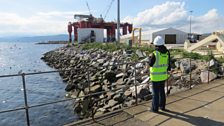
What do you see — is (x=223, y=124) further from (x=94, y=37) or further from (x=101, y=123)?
(x=94, y=37)

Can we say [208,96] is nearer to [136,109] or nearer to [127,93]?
[136,109]

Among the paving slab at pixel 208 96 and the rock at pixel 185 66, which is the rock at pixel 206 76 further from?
the rock at pixel 185 66

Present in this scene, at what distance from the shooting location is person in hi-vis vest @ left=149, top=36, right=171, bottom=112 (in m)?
5.79

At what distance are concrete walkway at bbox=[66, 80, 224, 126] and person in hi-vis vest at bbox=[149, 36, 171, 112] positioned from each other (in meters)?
0.31

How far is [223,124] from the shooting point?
5.49m

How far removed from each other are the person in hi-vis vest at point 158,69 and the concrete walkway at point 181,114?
31 centimetres

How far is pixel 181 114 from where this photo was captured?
601 centimetres

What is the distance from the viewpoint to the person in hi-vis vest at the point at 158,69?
579 centimetres

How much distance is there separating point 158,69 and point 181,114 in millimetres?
1152

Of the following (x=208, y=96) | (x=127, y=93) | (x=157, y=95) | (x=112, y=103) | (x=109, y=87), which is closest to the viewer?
(x=157, y=95)

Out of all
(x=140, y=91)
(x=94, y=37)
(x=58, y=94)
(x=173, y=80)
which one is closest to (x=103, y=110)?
(x=140, y=91)

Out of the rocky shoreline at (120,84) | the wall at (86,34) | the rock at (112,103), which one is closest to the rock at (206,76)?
the rocky shoreline at (120,84)

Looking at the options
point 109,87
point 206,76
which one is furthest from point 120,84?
point 206,76

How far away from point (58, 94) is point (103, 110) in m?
6.81
